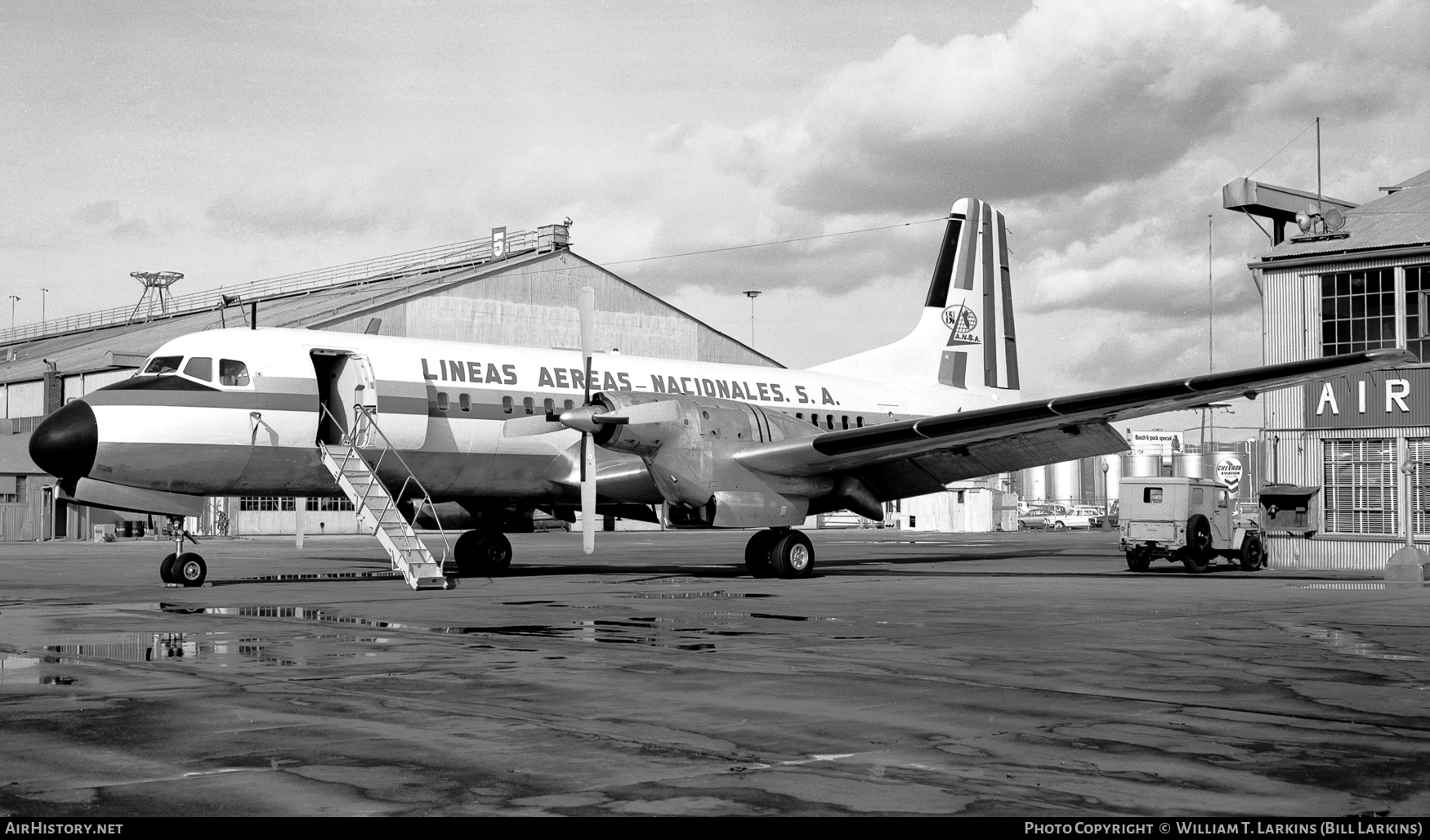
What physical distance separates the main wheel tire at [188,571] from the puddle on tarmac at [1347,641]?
14614 mm

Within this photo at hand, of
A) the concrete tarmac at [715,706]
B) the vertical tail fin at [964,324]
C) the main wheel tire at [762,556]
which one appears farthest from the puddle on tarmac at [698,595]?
the vertical tail fin at [964,324]

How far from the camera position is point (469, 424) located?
22.0 metres

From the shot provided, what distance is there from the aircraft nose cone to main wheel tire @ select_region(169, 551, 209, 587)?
1.83m

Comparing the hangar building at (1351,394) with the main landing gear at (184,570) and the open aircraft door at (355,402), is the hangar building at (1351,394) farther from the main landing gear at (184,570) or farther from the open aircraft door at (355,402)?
the main landing gear at (184,570)

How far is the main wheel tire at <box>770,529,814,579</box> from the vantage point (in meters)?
21.6

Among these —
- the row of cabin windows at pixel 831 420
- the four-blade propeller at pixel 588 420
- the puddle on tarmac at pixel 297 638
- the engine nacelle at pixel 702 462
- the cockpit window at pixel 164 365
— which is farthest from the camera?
the row of cabin windows at pixel 831 420

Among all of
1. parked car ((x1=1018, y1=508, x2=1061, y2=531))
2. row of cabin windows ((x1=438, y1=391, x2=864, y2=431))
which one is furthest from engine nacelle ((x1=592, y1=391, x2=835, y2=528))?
parked car ((x1=1018, y1=508, x2=1061, y2=531))

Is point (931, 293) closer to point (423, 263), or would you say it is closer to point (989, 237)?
point (989, 237)

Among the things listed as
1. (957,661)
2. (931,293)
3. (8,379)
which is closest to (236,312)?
(8,379)

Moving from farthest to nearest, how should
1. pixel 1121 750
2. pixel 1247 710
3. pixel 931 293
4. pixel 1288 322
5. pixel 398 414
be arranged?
pixel 931 293, pixel 1288 322, pixel 398 414, pixel 1247 710, pixel 1121 750

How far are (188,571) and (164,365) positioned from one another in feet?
11.1

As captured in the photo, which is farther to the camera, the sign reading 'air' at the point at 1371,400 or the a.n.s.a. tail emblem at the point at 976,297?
the a.n.s.a. tail emblem at the point at 976,297

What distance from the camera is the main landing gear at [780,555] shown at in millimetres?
21578

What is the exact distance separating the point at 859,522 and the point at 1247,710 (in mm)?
67288
